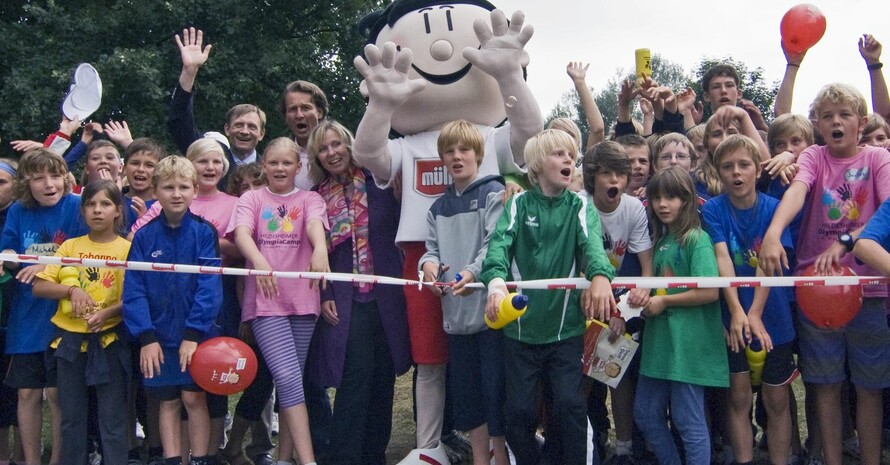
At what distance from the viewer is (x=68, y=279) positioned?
15.4 ft

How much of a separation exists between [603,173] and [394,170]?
1.16 metres

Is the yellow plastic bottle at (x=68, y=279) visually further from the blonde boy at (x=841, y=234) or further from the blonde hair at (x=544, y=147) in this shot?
the blonde boy at (x=841, y=234)

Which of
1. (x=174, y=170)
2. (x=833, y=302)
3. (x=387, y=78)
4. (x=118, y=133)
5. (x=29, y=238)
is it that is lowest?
(x=833, y=302)

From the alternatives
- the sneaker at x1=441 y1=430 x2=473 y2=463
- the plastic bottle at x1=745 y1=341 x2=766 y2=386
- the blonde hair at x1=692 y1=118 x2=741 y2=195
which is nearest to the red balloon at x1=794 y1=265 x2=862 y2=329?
the plastic bottle at x1=745 y1=341 x2=766 y2=386

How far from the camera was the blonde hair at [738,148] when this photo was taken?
4340 mm

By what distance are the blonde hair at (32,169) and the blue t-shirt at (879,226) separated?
14.4 ft

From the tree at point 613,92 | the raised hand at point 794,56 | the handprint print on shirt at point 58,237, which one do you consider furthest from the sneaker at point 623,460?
the tree at point 613,92

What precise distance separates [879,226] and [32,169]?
4.57m

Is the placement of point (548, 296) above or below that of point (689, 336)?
above

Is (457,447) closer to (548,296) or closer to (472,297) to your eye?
(472,297)

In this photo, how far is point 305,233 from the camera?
479 centimetres

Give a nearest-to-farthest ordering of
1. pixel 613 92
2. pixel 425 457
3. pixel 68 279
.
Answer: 1. pixel 425 457
2. pixel 68 279
3. pixel 613 92

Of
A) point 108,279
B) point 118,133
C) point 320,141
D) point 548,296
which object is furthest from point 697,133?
point 118,133

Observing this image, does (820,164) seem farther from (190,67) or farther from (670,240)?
(190,67)
